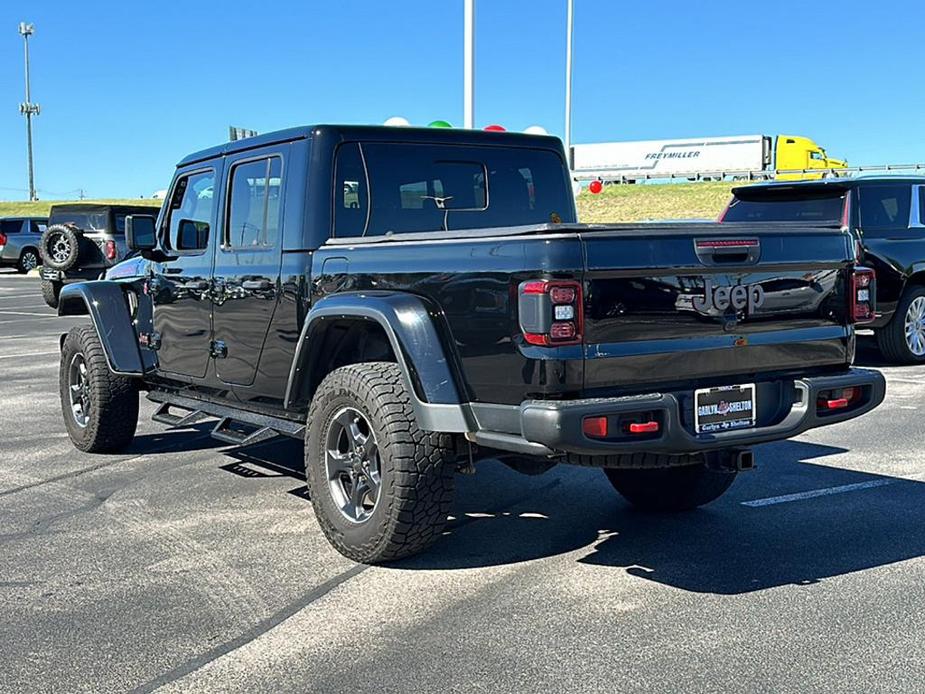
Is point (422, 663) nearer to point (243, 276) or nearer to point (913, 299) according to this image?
point (243, 276)

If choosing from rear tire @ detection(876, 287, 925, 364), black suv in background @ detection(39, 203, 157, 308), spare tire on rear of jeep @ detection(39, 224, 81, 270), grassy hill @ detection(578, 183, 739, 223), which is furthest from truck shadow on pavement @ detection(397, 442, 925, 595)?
grassy hill @ detection(578, 183, 739, 223)

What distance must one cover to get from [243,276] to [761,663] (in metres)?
3.29

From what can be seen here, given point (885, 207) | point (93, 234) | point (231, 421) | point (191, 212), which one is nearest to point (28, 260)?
point (93, 234)

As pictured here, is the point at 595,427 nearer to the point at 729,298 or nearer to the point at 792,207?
the point at 729,298

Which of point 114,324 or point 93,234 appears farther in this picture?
point 93,234

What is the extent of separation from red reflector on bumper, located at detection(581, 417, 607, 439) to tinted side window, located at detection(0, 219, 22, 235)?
33.6 m

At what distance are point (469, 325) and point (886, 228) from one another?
26.6 feet

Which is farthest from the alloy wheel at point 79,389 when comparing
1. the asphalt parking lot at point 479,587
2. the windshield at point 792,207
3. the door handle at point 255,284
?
the windshield at point 792,207

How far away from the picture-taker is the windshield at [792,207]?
33.6 feet

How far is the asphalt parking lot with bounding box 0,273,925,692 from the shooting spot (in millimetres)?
3553

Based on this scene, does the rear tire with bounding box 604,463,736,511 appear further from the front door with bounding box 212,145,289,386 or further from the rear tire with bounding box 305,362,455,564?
the front door with bounding box 212,145,289,386

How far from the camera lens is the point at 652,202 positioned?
177ft

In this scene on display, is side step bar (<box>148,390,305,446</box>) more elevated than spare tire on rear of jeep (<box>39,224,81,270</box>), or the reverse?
spare tire on rear of jeep (<box>39,224,81,270</box>)

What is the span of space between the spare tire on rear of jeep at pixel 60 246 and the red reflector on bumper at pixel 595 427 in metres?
7.58
